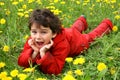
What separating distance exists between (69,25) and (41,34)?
46.4 inches

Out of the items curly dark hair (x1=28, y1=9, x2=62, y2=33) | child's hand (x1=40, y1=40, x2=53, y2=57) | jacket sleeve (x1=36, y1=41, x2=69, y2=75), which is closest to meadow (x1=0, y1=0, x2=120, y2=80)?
jacket sleeve (x1=36, y1=41, x2=69, y2=75)

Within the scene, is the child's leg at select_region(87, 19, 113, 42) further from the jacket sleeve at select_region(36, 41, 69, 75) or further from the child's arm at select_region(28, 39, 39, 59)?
the child's arm at select_region(28, 39, 39, 59)

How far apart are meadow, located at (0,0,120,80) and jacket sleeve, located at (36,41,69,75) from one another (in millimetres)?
55

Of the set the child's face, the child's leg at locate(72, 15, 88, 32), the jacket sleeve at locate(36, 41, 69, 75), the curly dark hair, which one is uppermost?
the curly dark hair

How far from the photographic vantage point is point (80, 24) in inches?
147

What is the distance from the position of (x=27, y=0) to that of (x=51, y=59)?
6.45ft

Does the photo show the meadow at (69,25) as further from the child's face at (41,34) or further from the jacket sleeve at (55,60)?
the child's face at (41,34)

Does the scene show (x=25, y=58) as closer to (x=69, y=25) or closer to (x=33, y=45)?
(x=33, y=45)

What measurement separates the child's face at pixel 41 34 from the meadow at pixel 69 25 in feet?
0.84

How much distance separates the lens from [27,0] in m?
4.64

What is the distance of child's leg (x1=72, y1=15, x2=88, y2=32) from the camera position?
371cm

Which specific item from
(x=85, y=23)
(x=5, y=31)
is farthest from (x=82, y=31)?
(x=5, y=31)

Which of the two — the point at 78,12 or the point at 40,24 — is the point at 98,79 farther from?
the point at 78,12

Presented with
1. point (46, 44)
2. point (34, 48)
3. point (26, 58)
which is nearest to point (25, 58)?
point (26, 58)
